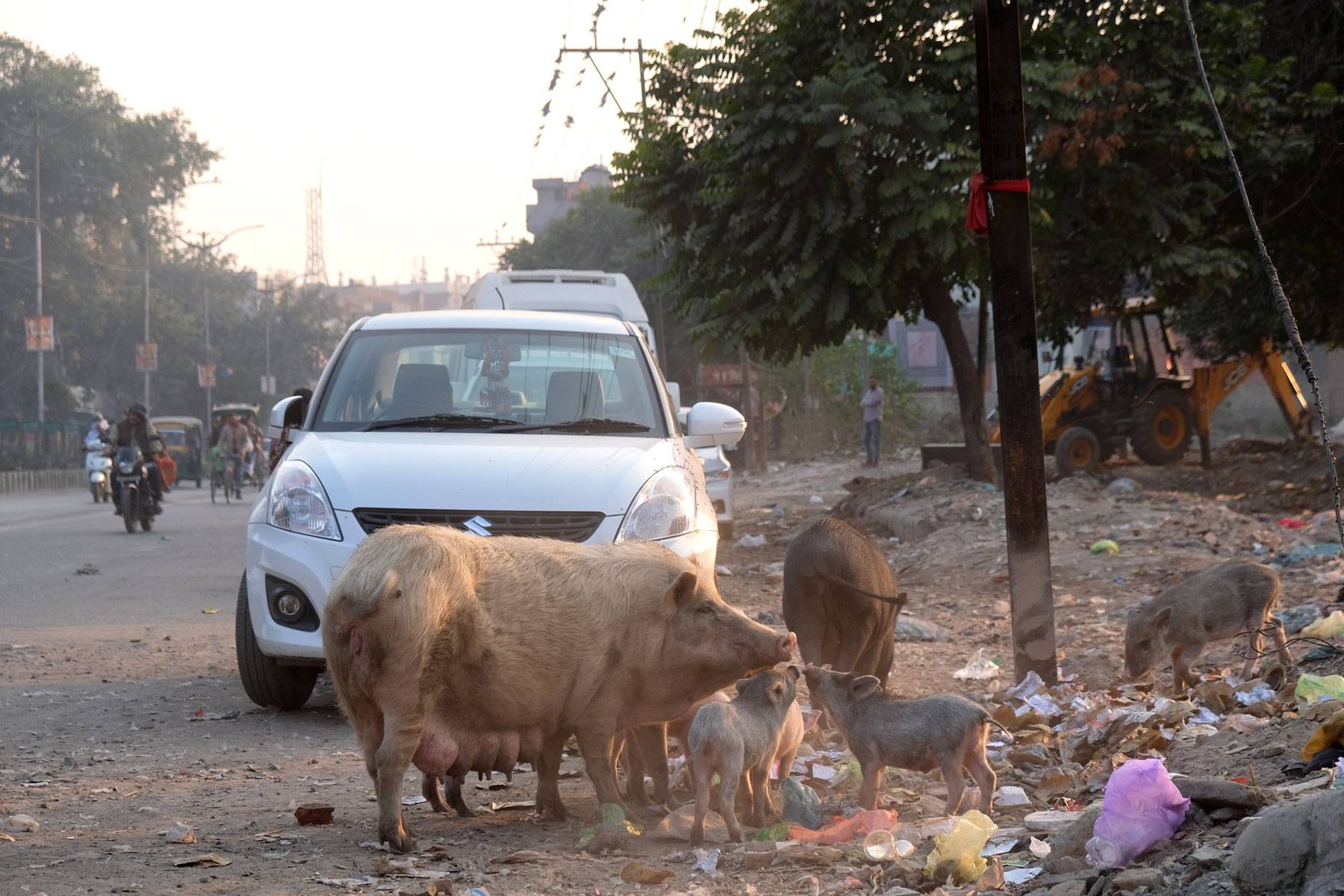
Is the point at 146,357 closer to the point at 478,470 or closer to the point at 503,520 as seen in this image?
the point at 478,470

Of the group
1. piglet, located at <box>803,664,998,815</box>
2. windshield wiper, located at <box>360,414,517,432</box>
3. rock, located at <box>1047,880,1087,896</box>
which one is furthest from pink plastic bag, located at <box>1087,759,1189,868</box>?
windshield wiper, located at <box>360,414,517,432</box>

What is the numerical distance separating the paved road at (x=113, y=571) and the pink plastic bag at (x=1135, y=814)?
26.0 ft

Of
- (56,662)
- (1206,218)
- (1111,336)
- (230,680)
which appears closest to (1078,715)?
(230,680)

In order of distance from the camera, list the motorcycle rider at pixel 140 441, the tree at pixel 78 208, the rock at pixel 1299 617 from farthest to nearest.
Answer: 1. the tree at pixel 78 208
2. the motorcycle rider at pixel 140 441
3. the rock at pixel 1299 617

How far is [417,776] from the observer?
19.1 ft

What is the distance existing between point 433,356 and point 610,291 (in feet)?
24.2

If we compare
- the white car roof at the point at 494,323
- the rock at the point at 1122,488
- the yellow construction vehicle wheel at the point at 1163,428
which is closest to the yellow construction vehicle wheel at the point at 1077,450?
the yellow construction vehicle wheel at the point at 1163,428

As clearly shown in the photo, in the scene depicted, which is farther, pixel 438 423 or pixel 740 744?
pixel 438 423

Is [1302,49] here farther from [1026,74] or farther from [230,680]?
[230,680]

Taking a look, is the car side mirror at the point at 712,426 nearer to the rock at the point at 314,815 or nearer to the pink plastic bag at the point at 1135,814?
the rock at the point at 314,815

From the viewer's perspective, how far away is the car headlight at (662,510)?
6.28m

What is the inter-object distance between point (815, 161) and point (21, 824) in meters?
11.5

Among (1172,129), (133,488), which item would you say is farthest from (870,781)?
(133,488)

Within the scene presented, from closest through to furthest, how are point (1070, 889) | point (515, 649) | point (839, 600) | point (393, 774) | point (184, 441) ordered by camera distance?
point (1070, 889) → point (393, 774) → point (515, 649) → point (839, 600) → point (184, 441)
